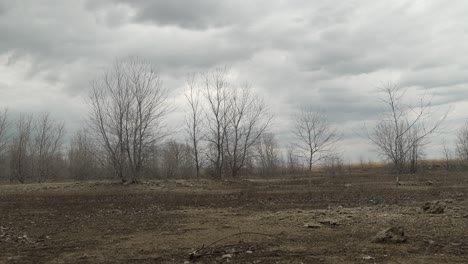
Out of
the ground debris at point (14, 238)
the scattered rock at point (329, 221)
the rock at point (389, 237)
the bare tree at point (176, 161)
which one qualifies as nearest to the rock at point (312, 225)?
the scattered rock at point (329, 221)

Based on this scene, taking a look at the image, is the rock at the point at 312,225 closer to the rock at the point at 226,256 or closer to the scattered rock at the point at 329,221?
the scattered rock at the point at 329,221

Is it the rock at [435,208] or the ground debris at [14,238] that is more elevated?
the rock at [435,208]

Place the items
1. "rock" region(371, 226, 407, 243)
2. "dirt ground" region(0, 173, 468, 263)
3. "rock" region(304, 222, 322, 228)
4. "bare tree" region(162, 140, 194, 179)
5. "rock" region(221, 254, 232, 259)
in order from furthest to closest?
"bare tree" region(162, 140, 194, 179) → "rock" region(304, 222, 322, 228) → "rock" region(371, 226, 407, 243) → "dirt ground" region(0, 173, 468, 263) → "rock" region(221, 254, 232, 259)

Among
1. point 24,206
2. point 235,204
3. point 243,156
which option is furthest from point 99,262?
point 243,156

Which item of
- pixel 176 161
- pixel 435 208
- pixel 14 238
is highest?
pixel 176 161

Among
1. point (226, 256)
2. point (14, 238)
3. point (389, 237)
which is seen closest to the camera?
point (226, 256)

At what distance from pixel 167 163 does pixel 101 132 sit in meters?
27.0

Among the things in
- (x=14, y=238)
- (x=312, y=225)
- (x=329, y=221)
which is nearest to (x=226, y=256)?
(x=312, y=225)

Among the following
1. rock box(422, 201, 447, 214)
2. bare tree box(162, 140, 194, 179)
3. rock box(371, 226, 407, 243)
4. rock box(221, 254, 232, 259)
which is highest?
bare tree box(162, 140, 194, 179)

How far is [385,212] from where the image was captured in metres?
12.0

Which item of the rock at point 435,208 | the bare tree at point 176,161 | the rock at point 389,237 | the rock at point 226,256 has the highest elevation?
the bare tree at point 176,161

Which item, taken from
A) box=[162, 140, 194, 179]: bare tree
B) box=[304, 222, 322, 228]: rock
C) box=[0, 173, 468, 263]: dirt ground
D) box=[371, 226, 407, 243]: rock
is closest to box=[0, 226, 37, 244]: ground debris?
box=[0, 173, 468, 263]: dirt ground

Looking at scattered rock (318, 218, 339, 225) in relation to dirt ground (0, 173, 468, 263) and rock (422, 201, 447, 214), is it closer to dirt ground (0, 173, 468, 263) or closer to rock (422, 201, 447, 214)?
dirt ground (0, 173, 468, 263)

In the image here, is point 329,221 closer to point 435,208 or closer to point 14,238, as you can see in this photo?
point 435,208
